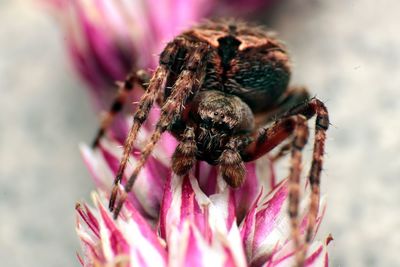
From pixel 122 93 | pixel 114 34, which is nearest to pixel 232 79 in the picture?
pixel 122 93

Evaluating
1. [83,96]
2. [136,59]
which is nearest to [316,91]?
[136,59]

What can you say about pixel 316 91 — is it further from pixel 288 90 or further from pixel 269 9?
pixel 288 90

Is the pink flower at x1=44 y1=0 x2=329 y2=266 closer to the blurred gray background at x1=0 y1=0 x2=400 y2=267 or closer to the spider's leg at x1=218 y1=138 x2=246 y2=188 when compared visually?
the spider's leg at x1=218 y1=138 x2=246 y2=188

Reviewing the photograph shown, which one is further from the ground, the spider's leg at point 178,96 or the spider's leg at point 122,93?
the spider's leg at point 178,96

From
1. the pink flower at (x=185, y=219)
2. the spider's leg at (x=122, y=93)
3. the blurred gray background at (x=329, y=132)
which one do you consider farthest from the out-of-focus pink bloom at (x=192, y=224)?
the blurred gray background at (x=329, y=132)

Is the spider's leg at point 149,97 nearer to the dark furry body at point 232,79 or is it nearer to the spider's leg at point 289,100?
the dark furry body at point 232,79

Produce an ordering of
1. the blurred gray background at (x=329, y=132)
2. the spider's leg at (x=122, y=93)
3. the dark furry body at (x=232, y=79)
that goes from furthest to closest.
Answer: the blurred gray background at (x=329, y=132)
the spider's leg at (x=122, y=93)
the dark furry body at (x=232, y=79)

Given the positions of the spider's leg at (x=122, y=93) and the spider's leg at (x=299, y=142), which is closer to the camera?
the spider's leg at (x=299, y=142)
